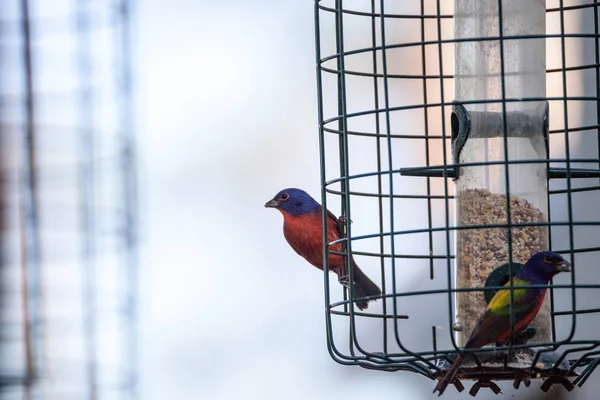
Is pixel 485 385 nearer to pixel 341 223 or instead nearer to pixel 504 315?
pixel 504 315

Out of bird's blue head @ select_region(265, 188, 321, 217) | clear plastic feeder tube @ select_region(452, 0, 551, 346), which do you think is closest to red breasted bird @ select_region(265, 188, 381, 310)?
bird's blue head @ select_region(265, 188, 321, 217)

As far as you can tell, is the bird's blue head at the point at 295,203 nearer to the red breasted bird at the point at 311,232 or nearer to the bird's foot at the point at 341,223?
the red breasted bird at the point at 311,232

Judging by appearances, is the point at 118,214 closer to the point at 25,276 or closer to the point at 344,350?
the point at 25,276

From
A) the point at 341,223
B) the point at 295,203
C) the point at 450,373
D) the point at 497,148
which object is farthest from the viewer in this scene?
the point at 295,203

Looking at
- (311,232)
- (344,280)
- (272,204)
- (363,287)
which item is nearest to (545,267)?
(344,280)

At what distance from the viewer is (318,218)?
25.4 ft

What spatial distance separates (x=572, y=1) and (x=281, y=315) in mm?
3651

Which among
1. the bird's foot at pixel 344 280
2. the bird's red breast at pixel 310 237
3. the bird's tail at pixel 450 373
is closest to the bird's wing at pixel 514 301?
the bird's tail at pixel 450 373

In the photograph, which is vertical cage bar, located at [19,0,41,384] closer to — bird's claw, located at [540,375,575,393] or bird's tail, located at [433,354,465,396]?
bird's tail, located at [433,354,465,396]

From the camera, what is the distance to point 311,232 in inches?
302

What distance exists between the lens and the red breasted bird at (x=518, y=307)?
19.5 ft

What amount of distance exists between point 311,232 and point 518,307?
1911mm

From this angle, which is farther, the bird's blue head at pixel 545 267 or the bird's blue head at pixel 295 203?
the bird's blue head at pixel 295 203

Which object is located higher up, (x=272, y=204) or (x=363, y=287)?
(x=272, y=204)
